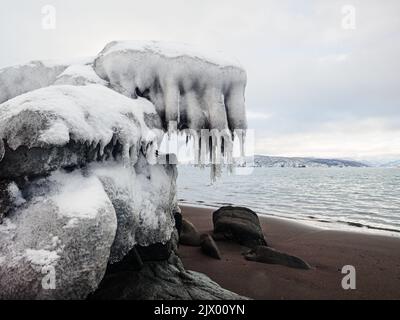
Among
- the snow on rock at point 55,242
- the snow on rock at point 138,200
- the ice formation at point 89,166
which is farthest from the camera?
the snow on rock at point 138,200

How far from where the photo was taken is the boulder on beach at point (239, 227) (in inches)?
459

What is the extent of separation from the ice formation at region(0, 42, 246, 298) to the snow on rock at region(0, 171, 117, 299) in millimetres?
13

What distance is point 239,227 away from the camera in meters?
11.9

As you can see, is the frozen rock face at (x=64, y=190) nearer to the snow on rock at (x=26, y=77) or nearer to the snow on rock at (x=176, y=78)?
the snow on rock at (x=176, y=78)

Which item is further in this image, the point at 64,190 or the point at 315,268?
the point at 315,268

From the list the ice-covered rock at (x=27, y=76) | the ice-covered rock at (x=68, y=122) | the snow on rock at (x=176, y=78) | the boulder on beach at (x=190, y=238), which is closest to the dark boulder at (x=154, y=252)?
the ice-covered rock at (x=68, y=122)

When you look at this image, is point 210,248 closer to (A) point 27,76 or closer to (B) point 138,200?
(B) point 138,200

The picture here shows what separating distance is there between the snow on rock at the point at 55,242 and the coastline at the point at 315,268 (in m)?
4.46

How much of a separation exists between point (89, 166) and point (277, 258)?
679 cm

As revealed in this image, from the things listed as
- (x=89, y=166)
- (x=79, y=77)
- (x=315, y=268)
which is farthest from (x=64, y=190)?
(x=315, y=268)

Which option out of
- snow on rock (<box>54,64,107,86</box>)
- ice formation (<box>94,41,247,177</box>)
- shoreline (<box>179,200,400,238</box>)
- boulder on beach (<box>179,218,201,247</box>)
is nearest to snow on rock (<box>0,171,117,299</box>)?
snow on rock (<box>54,64,107,86</box>)

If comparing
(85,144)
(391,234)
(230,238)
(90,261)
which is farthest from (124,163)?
(391,234)

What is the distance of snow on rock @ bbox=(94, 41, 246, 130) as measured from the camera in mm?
8375

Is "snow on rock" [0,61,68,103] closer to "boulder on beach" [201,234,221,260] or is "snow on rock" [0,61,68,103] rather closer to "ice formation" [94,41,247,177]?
"ice formation" [94,41,247,177]
